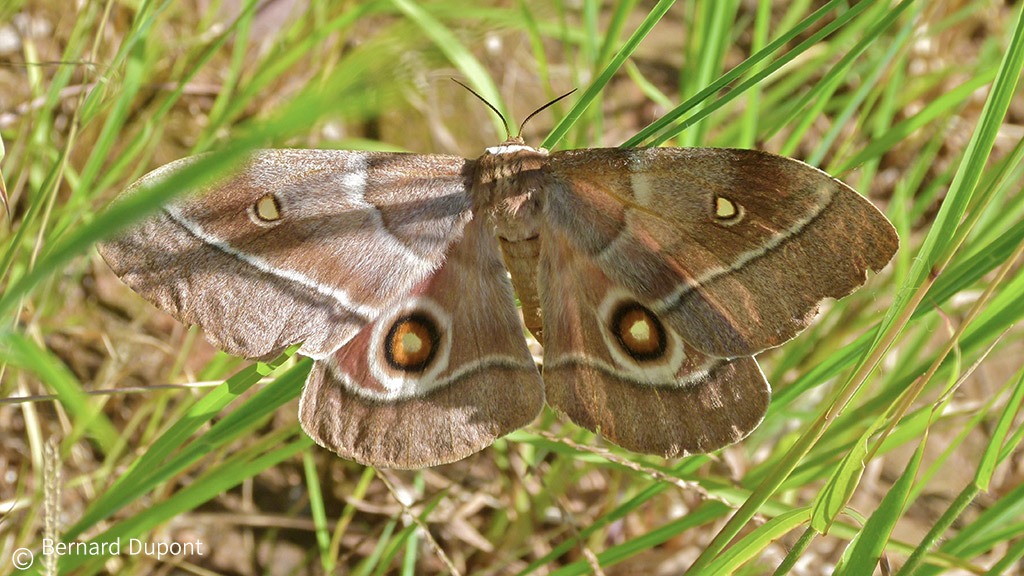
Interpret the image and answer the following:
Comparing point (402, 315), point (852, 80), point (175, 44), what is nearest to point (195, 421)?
point (402, 315)

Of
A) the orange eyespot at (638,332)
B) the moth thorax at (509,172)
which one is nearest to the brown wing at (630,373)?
the orange eyespot at (638,332)

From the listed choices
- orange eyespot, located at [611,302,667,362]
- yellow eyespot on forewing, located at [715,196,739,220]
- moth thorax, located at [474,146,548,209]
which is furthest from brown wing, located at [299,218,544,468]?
yellow eyespot on forewing, located at [715,196,739,220]

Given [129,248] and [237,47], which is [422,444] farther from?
[237,47]

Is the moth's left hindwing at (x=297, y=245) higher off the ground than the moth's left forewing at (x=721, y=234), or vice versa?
the moth's left hindwing at (x=297, y=245)

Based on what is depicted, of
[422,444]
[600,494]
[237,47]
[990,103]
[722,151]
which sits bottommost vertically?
[600,494]

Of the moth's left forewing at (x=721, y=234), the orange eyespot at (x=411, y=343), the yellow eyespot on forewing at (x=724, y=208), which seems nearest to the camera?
the moth's left forewing at (x=721, y=234)

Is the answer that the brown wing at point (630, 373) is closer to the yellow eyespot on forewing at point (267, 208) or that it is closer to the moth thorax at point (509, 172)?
the moth thorax at point (509, 172)

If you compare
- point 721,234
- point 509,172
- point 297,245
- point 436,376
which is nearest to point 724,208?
point 721,234
